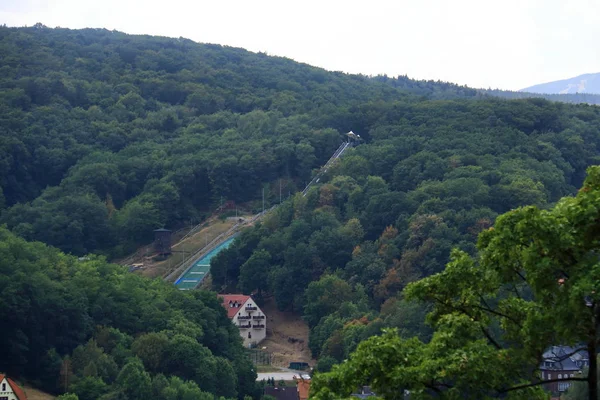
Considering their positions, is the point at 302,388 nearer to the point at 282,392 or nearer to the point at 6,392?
the point at 282,392

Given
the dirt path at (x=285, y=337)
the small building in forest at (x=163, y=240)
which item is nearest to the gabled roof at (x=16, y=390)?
the dirt path at (x=285, y=337)

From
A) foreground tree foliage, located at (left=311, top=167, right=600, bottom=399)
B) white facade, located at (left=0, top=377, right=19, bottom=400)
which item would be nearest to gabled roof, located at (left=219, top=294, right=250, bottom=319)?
white facade, located at (left=0, top=377, right=19, bottom=400)

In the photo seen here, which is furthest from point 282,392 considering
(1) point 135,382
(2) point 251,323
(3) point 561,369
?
(3) point 561,369

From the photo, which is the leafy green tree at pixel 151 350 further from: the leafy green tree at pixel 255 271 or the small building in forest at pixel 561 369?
the leafy green tree at pixel 255 271

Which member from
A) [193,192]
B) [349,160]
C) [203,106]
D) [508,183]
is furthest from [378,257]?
[203,106]

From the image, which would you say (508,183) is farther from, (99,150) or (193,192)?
(99,150)
